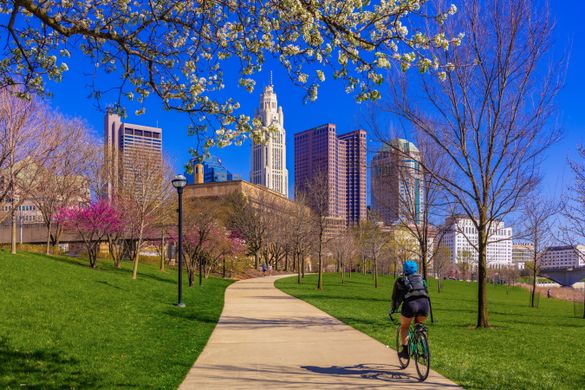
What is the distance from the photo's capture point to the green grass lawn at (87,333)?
22.1ft

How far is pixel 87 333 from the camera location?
380 inches

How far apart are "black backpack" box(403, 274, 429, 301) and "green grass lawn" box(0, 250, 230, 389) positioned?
332 cm

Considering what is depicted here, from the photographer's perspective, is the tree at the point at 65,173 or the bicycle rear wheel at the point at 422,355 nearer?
the bicycle rear wheel at the point at 422,355

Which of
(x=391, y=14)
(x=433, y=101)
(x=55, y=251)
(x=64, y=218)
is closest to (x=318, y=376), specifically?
(x=391, y=14)

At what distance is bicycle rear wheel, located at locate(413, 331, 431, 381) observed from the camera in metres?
6.78

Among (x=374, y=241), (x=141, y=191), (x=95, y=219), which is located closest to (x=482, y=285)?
(x=141, y=191)

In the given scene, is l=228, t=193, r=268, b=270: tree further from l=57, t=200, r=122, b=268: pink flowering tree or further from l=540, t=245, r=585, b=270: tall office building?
l=540, t=245, r=585, b=270: tall office building

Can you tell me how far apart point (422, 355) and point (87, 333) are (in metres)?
6.27

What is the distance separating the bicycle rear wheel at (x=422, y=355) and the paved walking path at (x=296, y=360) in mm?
131

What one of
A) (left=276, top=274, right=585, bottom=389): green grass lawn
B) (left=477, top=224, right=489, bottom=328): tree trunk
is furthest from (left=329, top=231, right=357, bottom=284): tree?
(left=477, top=224, right=489, bottom=328): tree trunk

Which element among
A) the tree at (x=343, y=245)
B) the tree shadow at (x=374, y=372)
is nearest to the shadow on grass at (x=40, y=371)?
the tree shadow at (x=374, y=372)

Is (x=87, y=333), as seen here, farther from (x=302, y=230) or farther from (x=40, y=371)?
(x=302, y=230)

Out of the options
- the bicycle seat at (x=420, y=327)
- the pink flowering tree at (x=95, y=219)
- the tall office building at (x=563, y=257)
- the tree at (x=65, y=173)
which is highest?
the tree at (x=65, y=173)

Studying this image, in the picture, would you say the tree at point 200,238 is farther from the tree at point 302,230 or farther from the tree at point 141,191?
the tree at point 302,230
